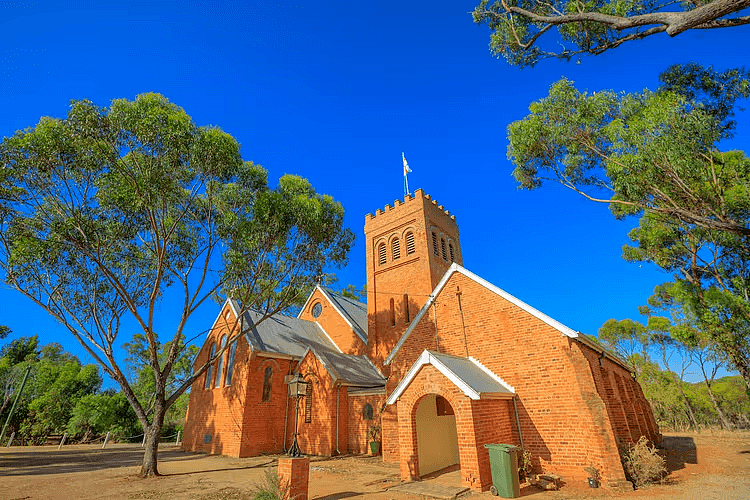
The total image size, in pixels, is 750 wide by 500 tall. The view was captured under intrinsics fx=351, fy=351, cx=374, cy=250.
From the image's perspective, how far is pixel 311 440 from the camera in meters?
19.4

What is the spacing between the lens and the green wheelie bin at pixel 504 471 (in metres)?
9.20

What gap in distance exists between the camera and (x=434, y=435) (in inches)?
524

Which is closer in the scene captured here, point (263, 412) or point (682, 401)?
point (263, 412)

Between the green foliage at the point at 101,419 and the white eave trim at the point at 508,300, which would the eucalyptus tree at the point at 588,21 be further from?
the green foliage at the point at 101,419

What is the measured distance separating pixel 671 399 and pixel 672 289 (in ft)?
62.6

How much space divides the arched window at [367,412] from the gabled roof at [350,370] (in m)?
1.35

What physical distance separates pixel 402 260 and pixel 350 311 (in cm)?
796

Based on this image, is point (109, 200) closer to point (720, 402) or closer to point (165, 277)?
point (165, 277)

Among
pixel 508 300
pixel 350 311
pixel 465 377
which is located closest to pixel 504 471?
pixel 465 377

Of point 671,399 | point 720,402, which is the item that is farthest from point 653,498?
point 720,402

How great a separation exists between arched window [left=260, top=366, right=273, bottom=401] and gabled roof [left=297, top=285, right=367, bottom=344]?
263 inches

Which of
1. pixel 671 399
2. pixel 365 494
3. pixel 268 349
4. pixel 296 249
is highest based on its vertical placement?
pixel 296 249

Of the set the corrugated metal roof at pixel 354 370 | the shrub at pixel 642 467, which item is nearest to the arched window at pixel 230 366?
the corrugated metal roof at pixel 354 370

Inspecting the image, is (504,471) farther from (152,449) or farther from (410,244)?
(410,244)
